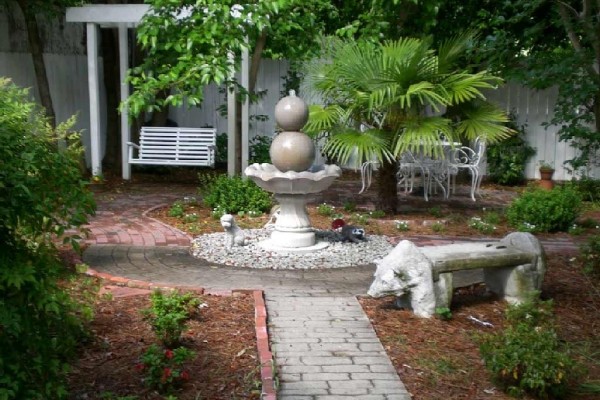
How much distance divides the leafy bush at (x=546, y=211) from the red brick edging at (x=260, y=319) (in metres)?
4.21

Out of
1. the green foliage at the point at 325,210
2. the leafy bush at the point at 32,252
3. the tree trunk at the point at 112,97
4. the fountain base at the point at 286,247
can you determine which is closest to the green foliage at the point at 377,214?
the green foliage at the point at 325,210

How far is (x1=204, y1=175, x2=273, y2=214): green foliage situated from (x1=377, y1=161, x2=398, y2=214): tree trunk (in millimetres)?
1464

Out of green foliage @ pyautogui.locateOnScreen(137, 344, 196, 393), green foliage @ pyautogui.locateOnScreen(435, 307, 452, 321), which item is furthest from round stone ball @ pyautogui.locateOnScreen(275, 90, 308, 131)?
green foliage @ pyautogui.locateOnScreen(137, 344, 196, 393)

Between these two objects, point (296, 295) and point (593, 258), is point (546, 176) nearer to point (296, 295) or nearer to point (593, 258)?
point (593, 258)

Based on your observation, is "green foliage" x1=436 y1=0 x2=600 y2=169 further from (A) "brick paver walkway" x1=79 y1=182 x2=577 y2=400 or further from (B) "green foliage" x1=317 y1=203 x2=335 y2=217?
(B) "green foliage" x1=317 y1=203 x2=335 y2=217

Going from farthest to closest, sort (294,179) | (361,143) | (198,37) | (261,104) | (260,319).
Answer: (261,104), (198,37), (361,143), (294,179), (260,319)

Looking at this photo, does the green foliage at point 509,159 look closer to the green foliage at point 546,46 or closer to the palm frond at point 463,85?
the green foliage at point 546,46

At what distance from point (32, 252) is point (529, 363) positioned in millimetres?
2684

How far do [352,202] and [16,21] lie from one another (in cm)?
641

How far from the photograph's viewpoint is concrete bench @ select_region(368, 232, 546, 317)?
5258mm

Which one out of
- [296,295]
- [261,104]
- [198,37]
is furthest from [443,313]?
[261,104]

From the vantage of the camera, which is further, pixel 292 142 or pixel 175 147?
pixel 175 147

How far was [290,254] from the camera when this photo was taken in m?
7.21

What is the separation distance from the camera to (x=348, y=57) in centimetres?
881
